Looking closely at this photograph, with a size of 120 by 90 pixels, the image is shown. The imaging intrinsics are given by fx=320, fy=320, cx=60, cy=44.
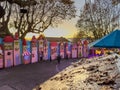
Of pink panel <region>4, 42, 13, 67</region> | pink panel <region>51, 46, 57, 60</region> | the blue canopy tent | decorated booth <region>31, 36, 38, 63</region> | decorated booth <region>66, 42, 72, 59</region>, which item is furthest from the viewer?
decorated booth <region>66, 42, 72, 59</region>

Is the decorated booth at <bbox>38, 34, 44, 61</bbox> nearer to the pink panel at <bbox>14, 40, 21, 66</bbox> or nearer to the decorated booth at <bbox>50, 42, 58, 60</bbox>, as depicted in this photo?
the decorated booth at <bbox>50, 42, 58, 60</bbox>

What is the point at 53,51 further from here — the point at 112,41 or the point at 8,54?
the point at 112,41

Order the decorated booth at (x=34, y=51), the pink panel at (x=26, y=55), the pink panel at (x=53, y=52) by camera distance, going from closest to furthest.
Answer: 1. the pink panel at (x=26, y=55)
2. the decorated booth at (x=34, y=51)
3. the pink panel at (x=53, y=52)

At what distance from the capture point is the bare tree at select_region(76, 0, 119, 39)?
42.6 m

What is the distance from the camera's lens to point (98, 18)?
43.3 metres

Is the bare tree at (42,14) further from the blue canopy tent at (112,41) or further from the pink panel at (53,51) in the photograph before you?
the blue canopy tent at (112,41)

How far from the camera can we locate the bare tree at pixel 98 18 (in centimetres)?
4259

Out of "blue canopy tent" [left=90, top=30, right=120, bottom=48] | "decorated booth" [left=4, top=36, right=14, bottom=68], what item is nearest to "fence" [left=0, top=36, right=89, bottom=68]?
"decorated booth" [left=4, top=36, right=14, bottom=68]

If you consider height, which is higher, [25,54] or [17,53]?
[17,53]

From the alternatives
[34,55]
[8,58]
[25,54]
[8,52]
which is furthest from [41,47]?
[8,58]

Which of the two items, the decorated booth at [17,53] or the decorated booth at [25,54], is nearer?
the decorated booth at [17,53]

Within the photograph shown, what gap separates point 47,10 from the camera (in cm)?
3369

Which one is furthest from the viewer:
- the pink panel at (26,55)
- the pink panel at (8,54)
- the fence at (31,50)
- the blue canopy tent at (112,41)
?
the pink panel at (26,55)

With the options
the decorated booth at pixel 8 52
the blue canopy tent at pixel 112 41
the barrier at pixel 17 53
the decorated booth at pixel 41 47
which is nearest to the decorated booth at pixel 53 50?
the decorated booth at pixel 41 47
